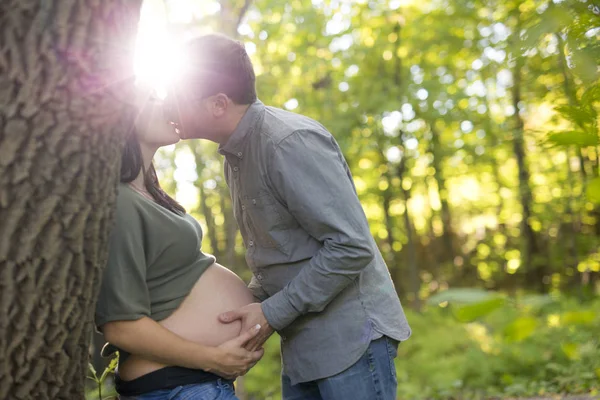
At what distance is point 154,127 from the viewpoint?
78.8 inches

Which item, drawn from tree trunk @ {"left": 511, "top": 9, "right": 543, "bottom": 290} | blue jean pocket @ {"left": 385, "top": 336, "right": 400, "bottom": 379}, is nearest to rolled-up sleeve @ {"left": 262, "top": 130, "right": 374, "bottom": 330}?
blue jean pocket @ {"left": 385, "top": 336, "right": 400, "bottom": 379}

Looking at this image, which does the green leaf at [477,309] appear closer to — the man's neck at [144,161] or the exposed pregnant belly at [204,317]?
the exposed pregnant belly at [204,317]

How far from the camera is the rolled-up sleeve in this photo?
1825 millimetres

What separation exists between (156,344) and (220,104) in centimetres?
84

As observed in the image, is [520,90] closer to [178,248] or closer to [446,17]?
[446,17]

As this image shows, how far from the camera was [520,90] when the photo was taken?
34.0ft

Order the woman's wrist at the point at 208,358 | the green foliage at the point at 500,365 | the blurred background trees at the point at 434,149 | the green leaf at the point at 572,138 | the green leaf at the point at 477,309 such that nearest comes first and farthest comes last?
the green leaf at the point at 477,309, the green leaf at the point at 572,138, the woman's wrist at the point at 208,358, the green foliage at the point at 500,365, the blurred background trees at the point at 434,149

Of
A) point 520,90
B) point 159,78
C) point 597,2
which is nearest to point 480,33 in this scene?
point 520,90

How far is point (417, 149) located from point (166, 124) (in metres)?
8.33

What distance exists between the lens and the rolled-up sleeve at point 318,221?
5.99 feet

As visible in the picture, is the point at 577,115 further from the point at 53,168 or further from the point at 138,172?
the point at 138,172

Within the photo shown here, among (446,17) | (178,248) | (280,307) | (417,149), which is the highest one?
(446,17)

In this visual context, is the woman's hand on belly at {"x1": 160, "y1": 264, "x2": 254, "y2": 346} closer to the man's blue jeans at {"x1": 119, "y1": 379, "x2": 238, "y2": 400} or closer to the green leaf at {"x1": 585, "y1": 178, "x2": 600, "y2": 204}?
the man's blue jeans at {"x1": 119, "y1": 379, "x2": 238, "y2": 400}

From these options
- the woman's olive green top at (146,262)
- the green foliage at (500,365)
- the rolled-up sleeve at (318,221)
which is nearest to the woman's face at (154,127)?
the woman's olive green top at (146,262)
